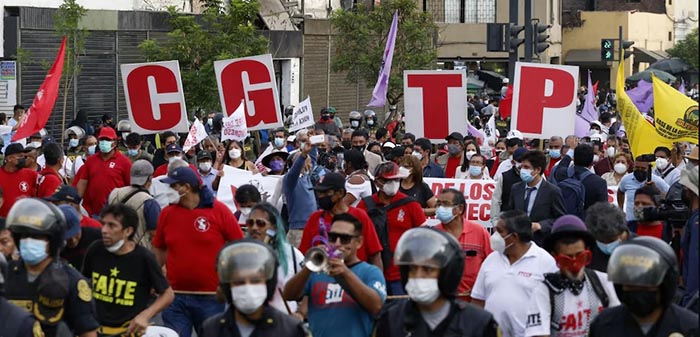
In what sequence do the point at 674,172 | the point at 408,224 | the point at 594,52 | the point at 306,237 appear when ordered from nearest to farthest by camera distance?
the point at 306,237 < the point at 408,224 < the point at 674,172 < the point at 594,52

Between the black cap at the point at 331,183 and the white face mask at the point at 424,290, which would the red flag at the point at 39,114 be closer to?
the black cap at the point at 331,183

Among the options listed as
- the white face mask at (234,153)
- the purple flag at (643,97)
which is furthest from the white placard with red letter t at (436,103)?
the purple flag at (643,97)

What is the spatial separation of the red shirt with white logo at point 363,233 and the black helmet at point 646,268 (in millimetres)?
3153

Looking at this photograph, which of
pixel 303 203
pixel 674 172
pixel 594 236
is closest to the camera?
pixel 594 236

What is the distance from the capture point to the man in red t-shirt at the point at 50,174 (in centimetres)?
1346

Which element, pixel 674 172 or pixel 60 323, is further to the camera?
pixel 674 172

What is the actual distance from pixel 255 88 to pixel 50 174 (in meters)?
4.85

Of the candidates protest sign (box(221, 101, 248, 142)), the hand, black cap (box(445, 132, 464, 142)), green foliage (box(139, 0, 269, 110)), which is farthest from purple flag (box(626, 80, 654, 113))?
the hand

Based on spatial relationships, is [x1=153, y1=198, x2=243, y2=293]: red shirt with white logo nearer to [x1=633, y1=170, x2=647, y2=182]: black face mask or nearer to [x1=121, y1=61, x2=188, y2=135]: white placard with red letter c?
[x1=633, y1=170, x2=647, y2=182]: black face mask

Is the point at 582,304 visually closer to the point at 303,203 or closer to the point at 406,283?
the point at 406,283

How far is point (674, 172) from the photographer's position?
14891 millimetres

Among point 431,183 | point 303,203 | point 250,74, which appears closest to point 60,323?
point 303,203

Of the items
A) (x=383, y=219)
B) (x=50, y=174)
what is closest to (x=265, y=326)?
(x=383, y=219)

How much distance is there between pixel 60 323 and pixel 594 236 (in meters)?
2.94
